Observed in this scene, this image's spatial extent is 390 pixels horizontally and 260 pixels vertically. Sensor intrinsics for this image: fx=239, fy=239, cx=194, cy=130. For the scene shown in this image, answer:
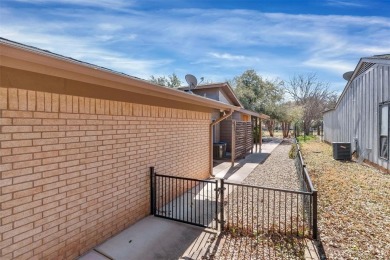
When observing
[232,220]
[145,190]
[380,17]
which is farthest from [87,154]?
[380,17]

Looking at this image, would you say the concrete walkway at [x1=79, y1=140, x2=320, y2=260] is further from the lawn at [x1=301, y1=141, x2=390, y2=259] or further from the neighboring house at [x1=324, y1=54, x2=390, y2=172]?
the neighboring house at [x1=324, y1=54, x2=390, y2=172]

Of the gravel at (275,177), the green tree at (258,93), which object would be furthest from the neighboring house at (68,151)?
the green tree at (258,93)

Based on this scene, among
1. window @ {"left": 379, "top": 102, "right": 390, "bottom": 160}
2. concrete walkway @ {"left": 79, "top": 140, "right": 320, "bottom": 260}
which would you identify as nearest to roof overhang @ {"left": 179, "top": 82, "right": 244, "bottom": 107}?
window @ {"left": 379, "top": 102, "right": 390, "bottom": 160}

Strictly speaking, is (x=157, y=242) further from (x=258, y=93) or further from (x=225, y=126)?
(x=258, y=93)

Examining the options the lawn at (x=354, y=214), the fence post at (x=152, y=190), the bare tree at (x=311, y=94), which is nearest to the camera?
the lawn at (x=354, y=214)

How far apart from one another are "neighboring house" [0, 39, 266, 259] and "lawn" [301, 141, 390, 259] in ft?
11.6

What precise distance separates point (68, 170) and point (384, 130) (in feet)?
34.8

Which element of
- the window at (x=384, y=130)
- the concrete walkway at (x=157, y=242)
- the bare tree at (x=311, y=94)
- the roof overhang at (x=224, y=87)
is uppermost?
the bare tree at (x=311, y=94)

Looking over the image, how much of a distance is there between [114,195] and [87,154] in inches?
38.0

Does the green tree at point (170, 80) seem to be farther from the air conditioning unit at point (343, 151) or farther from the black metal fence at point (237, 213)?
the black metal fence at point (237, 213)

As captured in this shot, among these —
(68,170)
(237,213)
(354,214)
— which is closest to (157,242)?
(237,213)

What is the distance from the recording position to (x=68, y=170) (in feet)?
10.9

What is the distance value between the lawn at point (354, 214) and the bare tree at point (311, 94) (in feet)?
109

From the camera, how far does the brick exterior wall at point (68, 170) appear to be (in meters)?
2.67
